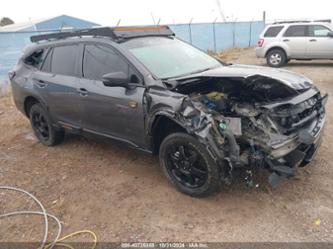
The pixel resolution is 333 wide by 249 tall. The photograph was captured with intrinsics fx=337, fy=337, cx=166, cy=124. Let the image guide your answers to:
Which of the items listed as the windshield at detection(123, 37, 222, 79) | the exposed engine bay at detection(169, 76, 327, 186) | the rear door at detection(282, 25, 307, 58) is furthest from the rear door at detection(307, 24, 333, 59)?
the exposed engine bay at detection(169, 76, 327, 186)

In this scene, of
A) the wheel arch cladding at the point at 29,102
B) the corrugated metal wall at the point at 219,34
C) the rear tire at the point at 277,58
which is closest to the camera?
the wheel arch cladding at the point at 29,102

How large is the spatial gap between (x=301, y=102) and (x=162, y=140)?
1605 mm

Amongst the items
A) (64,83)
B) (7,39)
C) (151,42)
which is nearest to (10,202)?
(64,83)

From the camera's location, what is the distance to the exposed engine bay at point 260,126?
10.8 ft

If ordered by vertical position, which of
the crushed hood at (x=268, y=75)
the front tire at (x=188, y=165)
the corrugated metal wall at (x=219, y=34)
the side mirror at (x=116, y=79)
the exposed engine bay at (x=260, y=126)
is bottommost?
the corrugated metal wall at (x=219, y=34)

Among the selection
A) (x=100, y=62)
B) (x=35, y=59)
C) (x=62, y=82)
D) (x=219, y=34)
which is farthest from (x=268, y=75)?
(x=219, y=34)

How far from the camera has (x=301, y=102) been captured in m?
3.56

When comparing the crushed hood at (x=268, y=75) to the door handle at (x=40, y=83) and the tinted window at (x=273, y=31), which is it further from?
the tinted window at (x=273, y=31)

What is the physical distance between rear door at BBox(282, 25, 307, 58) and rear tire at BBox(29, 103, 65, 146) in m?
10.2

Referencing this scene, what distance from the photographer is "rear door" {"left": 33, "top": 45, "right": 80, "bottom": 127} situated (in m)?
4.70

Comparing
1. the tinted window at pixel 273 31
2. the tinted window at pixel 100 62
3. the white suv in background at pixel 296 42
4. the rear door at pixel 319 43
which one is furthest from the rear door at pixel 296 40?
the tinted window at pixel 100 62

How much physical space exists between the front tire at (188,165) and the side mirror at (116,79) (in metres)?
0.81

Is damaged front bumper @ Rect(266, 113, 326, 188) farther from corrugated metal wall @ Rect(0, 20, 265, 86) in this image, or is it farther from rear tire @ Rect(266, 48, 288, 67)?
rear tire @ Rect(266, 48, 288, 67)

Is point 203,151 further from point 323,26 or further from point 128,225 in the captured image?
point 323,26
